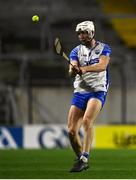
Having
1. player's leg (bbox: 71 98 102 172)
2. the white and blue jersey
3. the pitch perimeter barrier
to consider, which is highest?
the white and blue jersey

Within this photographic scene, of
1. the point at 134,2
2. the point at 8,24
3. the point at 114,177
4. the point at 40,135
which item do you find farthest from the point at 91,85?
the point at 134,2

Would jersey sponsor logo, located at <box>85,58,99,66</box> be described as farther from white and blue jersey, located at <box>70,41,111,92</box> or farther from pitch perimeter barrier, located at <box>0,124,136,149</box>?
pitch perimeter barrier, located at <box>0,124,136,149</box>

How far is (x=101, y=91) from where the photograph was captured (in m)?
10.2

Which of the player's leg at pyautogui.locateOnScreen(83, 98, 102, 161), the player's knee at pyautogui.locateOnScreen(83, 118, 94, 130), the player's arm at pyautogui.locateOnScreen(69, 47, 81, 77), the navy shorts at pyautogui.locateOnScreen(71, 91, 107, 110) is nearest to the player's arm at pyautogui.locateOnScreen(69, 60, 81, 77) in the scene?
the player's arm at pyautogui.locateOnScreen(69, 47, 81, 77)

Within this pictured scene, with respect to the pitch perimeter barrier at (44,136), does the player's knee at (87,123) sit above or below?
above

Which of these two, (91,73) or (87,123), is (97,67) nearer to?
(91,73)

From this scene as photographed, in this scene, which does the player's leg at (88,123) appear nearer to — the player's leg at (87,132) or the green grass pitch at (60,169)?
the player's leg at (87,132)

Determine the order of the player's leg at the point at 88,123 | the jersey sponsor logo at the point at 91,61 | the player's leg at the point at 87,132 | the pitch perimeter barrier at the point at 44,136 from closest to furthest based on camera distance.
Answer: the player's leg at the point at 87,132
the player's leg at the point at 88,123
the jersey sponsor logo at the point at 91,61
the pitch perimeter barrier at the point at 44,136

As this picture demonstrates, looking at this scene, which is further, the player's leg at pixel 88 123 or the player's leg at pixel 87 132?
the player's leg at pixel 88 123

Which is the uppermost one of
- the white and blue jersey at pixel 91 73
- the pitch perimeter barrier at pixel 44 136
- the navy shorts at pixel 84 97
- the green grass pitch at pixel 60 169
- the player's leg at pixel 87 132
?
the white and blue jersey at pixel 91 73

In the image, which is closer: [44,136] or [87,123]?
[87,123]

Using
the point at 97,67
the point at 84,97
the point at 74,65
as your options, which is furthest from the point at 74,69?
the point at 84,97

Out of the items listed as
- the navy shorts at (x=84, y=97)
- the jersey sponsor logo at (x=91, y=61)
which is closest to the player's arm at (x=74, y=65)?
the jersey sponsor logo at (x=91, y=61)

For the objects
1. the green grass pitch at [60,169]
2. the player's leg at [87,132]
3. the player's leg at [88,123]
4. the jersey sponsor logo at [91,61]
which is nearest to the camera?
the green grass pitch at [60,169]
